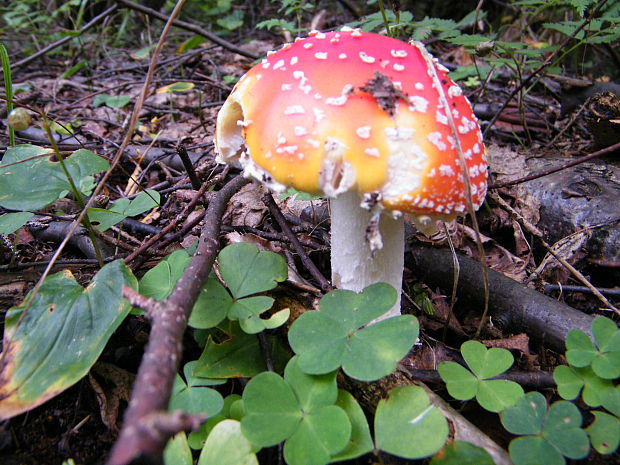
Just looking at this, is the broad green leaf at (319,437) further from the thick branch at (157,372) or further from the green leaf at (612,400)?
the green leaf at (612,400)

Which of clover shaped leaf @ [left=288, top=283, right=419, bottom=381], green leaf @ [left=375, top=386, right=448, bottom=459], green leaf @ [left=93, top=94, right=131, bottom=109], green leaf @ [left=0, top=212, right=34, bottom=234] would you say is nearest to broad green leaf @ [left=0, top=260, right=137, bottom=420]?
green leaf @ [left=0, top=212, right=34, bottom=234]

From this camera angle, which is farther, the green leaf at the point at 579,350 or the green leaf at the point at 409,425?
the green leaf at the point at 579,350

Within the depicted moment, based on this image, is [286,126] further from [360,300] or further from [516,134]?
[516,134]

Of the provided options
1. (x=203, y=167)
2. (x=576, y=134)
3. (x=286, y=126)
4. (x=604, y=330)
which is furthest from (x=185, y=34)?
(x=604, y=330)

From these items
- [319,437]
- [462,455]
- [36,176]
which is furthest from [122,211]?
[462,455]

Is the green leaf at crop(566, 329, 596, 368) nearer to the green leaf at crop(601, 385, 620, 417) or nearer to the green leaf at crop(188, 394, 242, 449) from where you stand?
the green leaf at crop(601, 385, 620, 417)

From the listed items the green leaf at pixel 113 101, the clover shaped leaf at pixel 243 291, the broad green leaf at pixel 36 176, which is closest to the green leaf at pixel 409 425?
the clover shaped leaf at pixel 243 291
